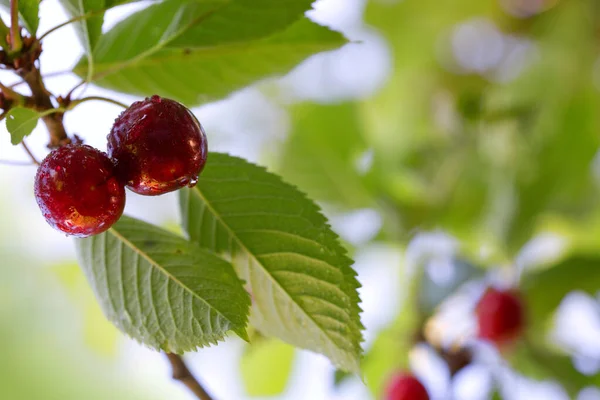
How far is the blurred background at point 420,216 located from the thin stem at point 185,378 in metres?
0.38

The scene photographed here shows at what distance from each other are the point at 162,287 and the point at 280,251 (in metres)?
0.12

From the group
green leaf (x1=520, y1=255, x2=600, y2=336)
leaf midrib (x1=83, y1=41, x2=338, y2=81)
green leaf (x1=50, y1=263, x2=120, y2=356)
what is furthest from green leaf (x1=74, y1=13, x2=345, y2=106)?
green leaf (x1=50, y1=263, x2=120, y2=356)

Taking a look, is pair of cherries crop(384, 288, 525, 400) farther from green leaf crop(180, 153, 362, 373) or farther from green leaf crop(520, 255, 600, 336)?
green leaf crop(180, 153, 362, 373)

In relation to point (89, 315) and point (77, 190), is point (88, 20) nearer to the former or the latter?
point (77, 190)

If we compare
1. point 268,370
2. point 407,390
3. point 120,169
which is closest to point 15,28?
point 120,169

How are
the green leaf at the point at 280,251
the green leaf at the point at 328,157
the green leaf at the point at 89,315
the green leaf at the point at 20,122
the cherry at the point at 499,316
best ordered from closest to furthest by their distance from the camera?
the green leaf at the point at 20,122 → the green leaf at the point at 280,251 → the cherry at the point at 499,316 → the green leaf at the point at 328,157 → the green leaf at the point at 89,315

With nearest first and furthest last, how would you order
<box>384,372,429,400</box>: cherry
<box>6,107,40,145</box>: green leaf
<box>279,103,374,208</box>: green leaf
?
<box>6,107,40,145</box>: green leaf
<box>384,372,429,400</box>: cherry
<box>279,103,374,208</box>: green leaf

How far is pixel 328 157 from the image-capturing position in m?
1.41

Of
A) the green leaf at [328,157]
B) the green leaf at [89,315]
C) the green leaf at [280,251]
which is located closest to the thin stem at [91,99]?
the green leaf at [280,251]

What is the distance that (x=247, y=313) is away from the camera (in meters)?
0.57

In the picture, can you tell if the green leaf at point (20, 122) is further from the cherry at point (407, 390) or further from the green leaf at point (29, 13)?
the cherry at point (407, 390)

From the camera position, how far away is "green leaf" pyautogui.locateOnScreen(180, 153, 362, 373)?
0.64m

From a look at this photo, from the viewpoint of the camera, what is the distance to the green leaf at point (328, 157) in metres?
1.40

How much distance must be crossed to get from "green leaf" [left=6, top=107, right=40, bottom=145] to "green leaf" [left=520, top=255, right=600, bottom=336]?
1013mm
